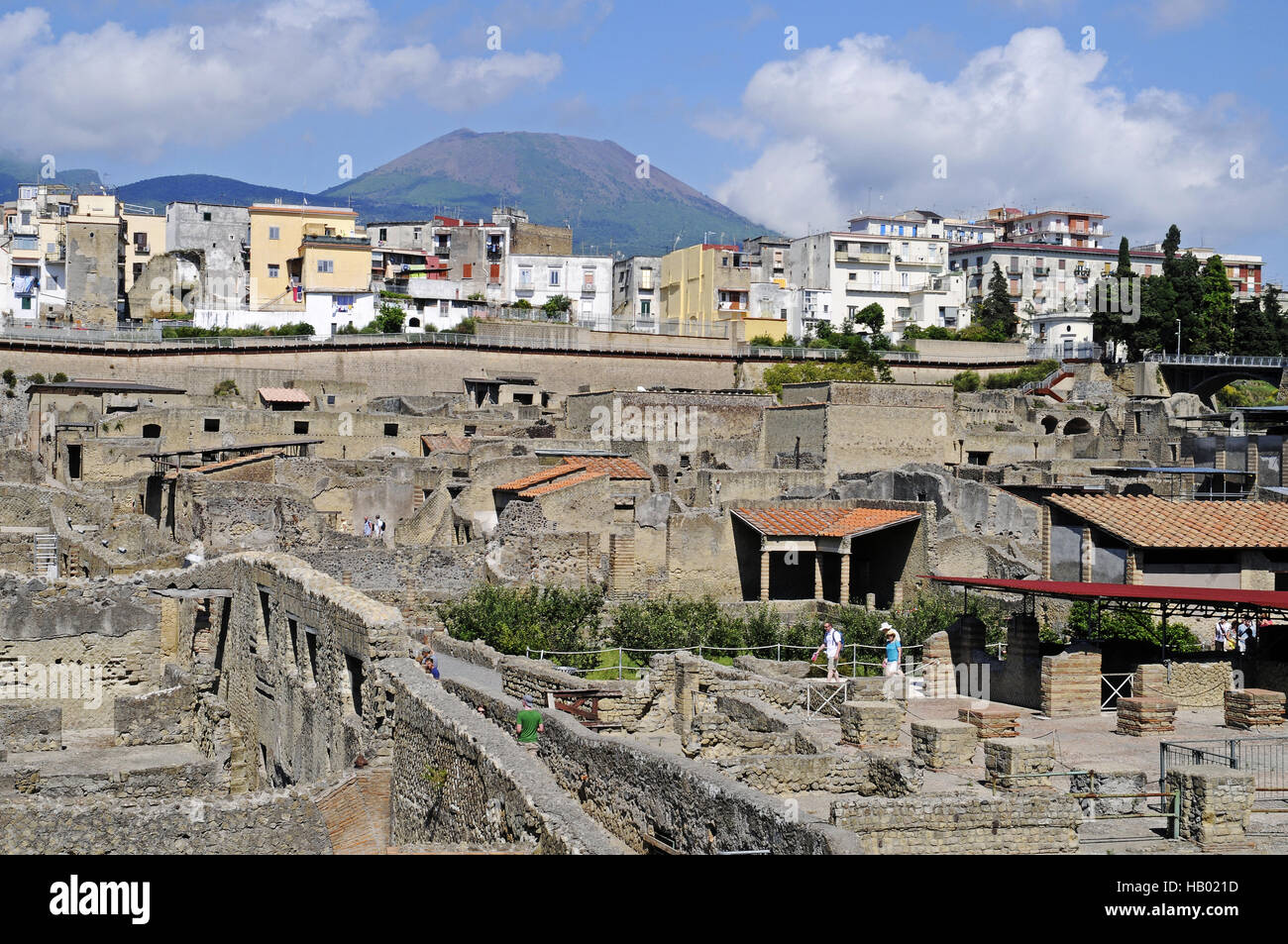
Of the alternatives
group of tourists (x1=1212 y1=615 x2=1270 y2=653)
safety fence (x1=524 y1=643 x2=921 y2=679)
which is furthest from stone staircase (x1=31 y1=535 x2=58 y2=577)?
group of tourists (x1=1212 y1=615 x2=1270 y2=653)

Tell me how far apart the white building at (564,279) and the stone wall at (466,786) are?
74.1 m

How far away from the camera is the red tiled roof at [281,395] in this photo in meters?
55.7

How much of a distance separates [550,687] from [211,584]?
7063 millimetres

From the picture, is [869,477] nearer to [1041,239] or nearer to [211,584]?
[211,584]

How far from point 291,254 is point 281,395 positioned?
26.1 m

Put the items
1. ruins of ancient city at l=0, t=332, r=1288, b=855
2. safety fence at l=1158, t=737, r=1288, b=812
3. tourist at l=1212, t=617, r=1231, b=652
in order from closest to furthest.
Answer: ruins of ancient city at l=0, t=332, r=1288, b=855, safety fence at l=1158, t=737, r=1288, b=812, tourist at l=1212, t=617, r=1231, b=652

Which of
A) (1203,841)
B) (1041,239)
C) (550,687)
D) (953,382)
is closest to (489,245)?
(953,382)

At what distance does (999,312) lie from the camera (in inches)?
3578

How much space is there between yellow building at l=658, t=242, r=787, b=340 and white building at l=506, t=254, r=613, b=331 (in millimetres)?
4020

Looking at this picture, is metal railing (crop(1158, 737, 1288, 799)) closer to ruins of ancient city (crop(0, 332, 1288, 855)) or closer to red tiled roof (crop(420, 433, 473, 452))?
ruins of ancient city (crop(0, 332, 1288, 855))

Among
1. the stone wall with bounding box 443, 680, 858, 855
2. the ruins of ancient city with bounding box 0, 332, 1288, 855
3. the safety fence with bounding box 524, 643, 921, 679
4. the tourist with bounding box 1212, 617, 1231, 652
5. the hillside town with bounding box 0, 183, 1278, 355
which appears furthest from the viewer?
the hillside town with bounding box 0, 183, 1278, 355

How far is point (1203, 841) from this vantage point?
421 inches

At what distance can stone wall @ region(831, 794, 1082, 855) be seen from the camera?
9484 mm

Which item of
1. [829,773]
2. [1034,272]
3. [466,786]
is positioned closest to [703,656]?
[829,773]
